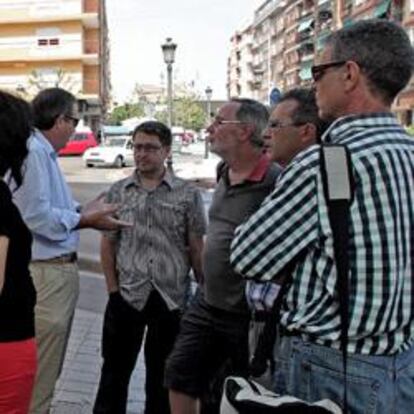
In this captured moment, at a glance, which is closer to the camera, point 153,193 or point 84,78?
point 153,193

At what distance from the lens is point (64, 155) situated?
52.3 m

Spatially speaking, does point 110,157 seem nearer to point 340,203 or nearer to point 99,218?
point 99,218

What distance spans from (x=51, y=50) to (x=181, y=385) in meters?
68.5

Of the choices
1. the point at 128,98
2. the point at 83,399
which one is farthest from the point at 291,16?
the point at 83,399

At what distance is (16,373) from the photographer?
259 cm

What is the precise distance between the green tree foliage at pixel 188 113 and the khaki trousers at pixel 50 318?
80678 mm

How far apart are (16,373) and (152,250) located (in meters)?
1.83

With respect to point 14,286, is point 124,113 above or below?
above

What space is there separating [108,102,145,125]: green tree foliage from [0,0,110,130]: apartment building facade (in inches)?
982

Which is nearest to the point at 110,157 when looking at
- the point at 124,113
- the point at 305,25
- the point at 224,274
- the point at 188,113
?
the point at 224,274

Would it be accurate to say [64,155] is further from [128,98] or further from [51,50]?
[128,98]

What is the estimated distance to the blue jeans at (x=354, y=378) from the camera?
2.12 metres

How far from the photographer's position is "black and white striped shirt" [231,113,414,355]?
2094mm

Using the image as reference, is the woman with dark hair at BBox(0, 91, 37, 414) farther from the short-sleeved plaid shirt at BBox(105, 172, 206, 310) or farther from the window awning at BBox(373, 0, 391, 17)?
the window awning at BBox(373, 0, 391, 17)
